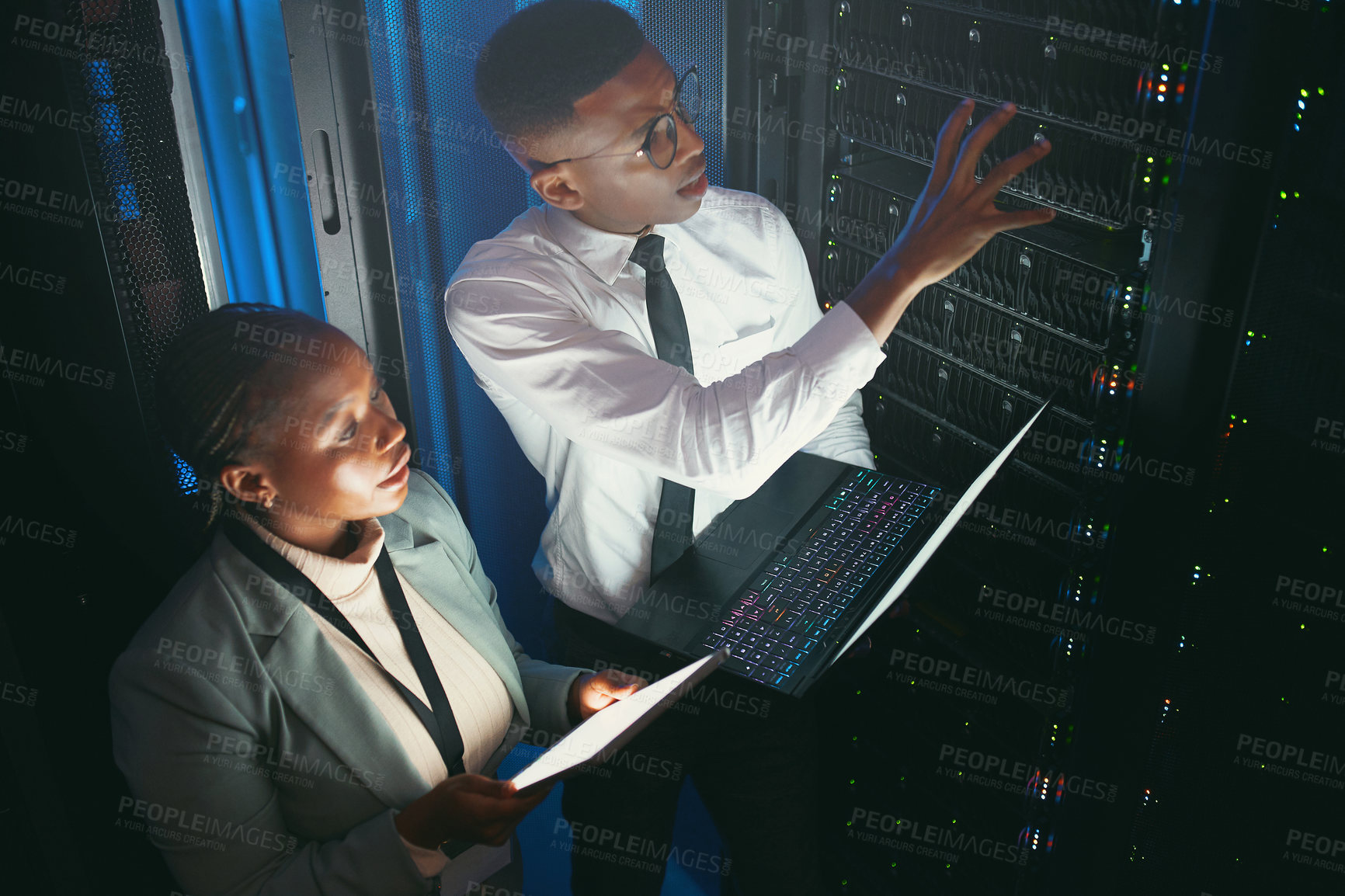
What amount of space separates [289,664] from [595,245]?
0.82 metres

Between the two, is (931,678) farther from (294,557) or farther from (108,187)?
(108,187)

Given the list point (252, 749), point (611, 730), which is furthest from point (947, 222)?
point (252, 749)

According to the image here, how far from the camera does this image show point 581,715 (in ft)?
5.63

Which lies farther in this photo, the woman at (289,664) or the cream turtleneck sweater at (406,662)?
the cream turtleneck sweater at (406,662)

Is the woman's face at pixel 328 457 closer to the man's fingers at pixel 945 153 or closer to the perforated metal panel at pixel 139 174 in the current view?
the perforated metal panel at pixel 139 174

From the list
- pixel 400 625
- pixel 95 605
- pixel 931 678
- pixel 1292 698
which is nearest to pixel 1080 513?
pixel 1292 698

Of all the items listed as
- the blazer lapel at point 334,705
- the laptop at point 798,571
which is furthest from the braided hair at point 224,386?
the laptop at point 798,571

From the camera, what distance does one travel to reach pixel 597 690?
1713 millimetres

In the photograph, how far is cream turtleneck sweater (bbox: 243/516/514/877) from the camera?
144cm

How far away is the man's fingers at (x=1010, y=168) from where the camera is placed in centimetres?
122

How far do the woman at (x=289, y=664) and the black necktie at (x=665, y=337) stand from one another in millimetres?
456

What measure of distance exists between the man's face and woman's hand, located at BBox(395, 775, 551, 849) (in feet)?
2.99

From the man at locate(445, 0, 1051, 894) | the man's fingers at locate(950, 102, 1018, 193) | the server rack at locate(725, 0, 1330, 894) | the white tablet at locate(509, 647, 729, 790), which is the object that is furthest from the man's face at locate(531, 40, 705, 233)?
the white tablet at locate(509, 647, 729, 790)

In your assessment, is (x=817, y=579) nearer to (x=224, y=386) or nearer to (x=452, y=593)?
(x=452, y=593)
